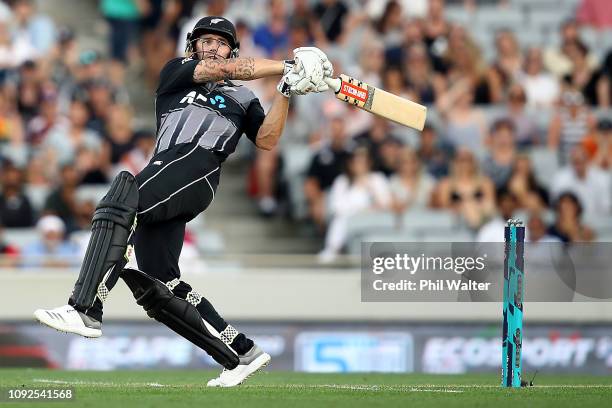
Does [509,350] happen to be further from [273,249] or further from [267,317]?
[273,249]

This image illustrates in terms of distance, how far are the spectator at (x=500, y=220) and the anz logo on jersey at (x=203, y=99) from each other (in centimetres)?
610

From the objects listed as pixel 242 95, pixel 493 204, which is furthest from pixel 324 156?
pixel 242 95

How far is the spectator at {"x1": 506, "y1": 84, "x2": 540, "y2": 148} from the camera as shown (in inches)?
630

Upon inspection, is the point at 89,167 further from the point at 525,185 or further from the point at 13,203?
the point at 525,185

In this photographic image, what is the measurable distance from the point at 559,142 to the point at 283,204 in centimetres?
330

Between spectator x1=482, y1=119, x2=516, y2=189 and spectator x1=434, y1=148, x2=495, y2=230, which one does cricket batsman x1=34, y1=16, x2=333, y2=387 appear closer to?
spectator x1=434, y1=148, x2=495, y2=230

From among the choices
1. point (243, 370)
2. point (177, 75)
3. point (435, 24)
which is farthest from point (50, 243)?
point (435, 24)

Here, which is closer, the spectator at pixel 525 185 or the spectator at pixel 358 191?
the spectator at pixel 358 191

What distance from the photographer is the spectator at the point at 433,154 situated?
15.1 metres

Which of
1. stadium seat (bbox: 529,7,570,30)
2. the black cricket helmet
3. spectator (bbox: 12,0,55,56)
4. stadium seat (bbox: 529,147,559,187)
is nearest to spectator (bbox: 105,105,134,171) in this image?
spectator (bbox: 12,0,55,56)

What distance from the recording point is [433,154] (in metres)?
15.3

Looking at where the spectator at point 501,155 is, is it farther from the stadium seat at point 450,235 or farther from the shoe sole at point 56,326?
the shoe sole at point 56,326

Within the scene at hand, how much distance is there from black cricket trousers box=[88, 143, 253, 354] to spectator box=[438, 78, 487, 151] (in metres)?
7.77

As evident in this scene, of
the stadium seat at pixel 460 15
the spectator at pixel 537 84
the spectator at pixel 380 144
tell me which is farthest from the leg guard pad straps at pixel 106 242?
the stadium seat at pixel 460 15
